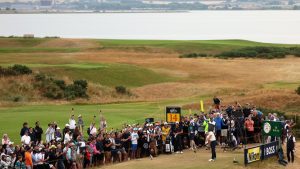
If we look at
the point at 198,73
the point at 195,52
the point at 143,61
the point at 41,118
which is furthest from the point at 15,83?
the point at 195,52

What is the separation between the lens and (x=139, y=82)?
65.4m

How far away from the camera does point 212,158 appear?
27.1 meters

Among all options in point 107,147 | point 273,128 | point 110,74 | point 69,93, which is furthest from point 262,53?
point 107,147

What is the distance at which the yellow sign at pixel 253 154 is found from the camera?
1043 inches

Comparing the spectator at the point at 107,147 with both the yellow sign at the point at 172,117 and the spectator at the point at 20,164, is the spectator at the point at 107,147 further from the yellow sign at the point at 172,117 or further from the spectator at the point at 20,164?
the yellow sign at the point at 172,117

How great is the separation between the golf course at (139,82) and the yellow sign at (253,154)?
54 cm

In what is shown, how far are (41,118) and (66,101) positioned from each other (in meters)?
12.6

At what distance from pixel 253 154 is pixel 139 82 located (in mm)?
39150

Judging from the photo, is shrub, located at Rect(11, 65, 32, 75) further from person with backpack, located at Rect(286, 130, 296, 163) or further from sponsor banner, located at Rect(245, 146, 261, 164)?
sponsor banner, located at Rect(245, 146, 261, 164)

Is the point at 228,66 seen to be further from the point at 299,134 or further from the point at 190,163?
the point at 190,163

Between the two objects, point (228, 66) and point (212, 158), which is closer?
point (212, 158)

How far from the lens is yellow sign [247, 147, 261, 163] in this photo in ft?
86.9

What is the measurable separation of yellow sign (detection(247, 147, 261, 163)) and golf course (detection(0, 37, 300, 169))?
0.54 m

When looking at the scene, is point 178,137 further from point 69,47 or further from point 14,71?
point 69,47
